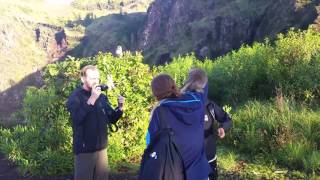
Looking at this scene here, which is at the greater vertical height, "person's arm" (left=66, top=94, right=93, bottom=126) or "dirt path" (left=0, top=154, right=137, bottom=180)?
"person's arm" (left=66, top=94, right=93, bottom=126)

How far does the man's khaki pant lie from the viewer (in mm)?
5848

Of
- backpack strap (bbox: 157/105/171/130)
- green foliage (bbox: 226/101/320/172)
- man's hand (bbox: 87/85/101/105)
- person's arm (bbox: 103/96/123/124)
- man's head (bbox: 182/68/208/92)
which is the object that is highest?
man's head (bbox: 182/68/208/92)

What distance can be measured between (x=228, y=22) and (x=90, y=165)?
255 ft

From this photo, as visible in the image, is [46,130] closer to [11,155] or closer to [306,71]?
[11,155]

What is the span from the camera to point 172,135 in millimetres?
4387

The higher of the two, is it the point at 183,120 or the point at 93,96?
the point at 93,96

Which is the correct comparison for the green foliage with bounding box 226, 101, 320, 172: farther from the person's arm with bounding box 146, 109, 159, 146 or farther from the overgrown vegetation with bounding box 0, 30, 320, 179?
the person's arm with bounding box 146, 109, 159, 146

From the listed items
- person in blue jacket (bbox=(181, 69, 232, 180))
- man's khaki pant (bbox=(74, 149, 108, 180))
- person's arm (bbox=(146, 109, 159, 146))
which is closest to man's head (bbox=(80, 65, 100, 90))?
man's khaki pant (bbox=(74, 149, 108, 180))

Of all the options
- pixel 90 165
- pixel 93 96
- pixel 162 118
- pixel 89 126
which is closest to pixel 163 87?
pixel 162 118

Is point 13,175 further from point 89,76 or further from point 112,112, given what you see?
point 89,76

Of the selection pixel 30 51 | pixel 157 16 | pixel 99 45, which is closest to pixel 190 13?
pixel 157 16

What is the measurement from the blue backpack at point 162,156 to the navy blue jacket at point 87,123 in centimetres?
150

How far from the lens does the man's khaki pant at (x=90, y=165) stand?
5848 mm

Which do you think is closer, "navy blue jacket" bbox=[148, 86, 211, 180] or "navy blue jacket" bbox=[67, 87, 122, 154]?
"navy blue jacket" bbox=[148, 86, 211, 180]
